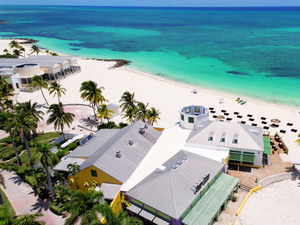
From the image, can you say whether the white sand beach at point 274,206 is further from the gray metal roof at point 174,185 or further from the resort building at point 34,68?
the resort building at point 34,68

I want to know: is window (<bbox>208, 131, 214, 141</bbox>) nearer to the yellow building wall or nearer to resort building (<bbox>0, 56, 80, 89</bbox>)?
the yellow building wall

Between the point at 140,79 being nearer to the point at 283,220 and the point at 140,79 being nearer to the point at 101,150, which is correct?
the point at 101,150

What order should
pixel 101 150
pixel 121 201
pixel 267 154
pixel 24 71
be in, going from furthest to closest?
pixel 24 71
pixel 267 154
pixel 101 150
pixel 121 201

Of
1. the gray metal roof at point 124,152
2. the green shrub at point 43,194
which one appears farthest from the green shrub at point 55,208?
the gray metal roof at point 124,152

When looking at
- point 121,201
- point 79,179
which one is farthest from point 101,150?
point 121,201

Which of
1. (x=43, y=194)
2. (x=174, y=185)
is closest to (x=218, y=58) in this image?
(x=174, y=185)
